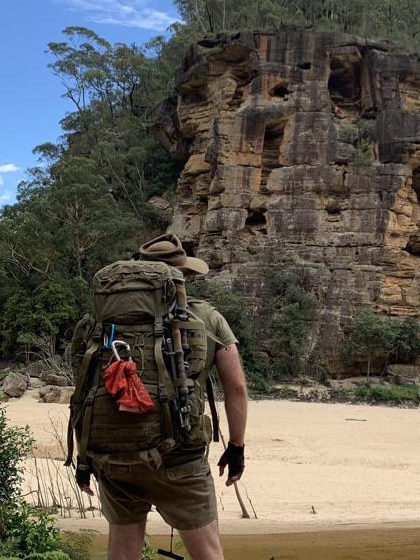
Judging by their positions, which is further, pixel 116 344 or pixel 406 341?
pixel 406 341

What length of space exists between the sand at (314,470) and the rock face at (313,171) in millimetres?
10093

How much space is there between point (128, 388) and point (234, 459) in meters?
0.69

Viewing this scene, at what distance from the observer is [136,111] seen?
42.5 metres

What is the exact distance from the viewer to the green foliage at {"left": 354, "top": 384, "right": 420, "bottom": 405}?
20.5 m

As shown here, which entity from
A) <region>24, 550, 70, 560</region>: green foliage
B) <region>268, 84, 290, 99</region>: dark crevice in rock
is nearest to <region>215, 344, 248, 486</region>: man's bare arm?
<region>24, 550, 70, 560</region>: green foliage

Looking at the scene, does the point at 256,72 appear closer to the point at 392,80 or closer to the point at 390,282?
the point at 392,80

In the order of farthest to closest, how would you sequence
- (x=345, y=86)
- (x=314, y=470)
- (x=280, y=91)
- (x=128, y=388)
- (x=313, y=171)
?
(x=345, y=86) < (x=280, y=91) < (x=313, y=171) < (x=314, y=470) < (x=128, y=388)

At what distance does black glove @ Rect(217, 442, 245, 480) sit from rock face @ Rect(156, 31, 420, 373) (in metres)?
23.1

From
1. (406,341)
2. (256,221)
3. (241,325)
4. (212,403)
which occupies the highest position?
(256,221)

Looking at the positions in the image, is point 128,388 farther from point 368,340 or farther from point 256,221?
point 256,221

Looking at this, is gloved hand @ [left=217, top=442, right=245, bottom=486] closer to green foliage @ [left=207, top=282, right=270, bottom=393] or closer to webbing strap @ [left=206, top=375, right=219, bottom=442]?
webbing strap @ [left=206, top=375, right=219, bottom=442]

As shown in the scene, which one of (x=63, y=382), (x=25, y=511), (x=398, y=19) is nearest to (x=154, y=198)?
(x=63, y=382)

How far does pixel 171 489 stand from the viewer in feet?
8.58

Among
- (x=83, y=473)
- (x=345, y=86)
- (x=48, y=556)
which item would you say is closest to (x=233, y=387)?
(x=83, y=473)
